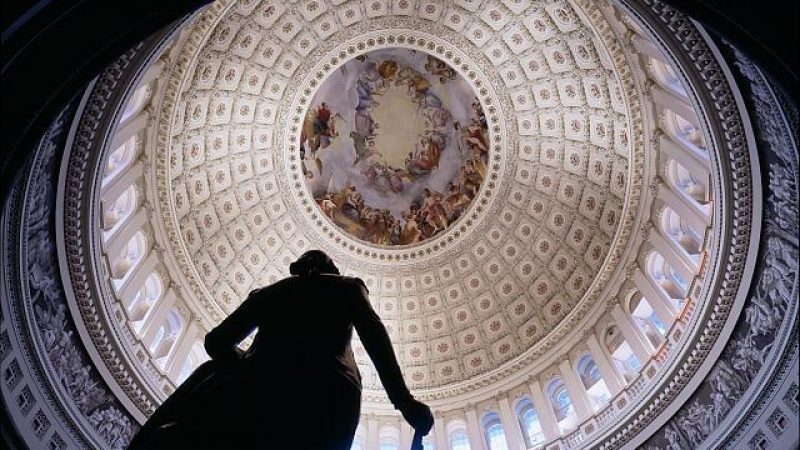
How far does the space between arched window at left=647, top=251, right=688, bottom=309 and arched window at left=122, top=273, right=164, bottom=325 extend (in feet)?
49.4

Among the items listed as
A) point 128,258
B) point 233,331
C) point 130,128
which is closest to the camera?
point 233,331

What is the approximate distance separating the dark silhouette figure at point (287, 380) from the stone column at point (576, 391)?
1511 centimetres

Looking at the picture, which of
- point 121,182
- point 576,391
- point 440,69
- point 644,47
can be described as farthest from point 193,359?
point 644,47

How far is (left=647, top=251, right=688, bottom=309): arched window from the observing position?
17442 millimetres

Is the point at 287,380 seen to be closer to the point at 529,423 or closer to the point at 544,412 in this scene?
the point at 544,412

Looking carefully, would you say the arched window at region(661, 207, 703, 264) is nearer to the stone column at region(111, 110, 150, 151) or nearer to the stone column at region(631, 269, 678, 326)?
the stone column at region(631, 269, 678, 326)

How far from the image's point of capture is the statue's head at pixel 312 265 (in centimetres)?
611

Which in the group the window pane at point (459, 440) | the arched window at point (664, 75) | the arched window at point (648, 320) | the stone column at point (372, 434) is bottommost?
the stone column at point (372, 434)

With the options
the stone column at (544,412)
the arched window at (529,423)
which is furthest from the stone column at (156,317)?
the stone column at (544,412)

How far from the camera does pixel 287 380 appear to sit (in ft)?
16.0

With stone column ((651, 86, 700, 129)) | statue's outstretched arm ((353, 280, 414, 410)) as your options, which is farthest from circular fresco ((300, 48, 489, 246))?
statue's outstretched arm ((353, 280, 414, 410))

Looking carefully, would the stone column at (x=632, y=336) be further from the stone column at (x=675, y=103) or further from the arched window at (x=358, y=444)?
the arched window at (x=358, y=444)

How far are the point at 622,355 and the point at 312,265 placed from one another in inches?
621

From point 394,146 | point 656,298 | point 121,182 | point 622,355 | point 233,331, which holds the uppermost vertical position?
point 233,331
